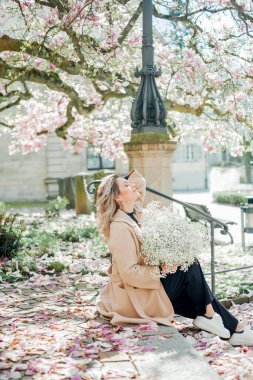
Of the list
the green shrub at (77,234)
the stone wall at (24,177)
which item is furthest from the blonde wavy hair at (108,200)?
the stone wall at (24,177)

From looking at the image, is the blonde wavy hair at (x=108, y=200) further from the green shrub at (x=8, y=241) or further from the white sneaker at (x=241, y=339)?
the green shrub at (x=8, y=241)

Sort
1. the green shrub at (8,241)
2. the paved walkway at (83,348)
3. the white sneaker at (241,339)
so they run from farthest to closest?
the green shrub at (8,241) → the white sneaker at (241,339) → the paved walkway at (83,348)

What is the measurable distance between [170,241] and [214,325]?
832mm

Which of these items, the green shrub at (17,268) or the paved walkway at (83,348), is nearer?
the paved walkway at (83,348)

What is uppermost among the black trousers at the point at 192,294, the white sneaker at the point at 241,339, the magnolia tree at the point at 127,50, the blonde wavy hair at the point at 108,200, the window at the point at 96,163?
the magnolia tree at the point at 127,50

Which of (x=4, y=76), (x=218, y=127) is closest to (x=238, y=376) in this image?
(x=4, y=76)

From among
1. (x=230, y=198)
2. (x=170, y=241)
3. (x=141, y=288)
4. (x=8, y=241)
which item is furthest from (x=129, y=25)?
(x=230, y=198)

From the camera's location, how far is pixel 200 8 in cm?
890

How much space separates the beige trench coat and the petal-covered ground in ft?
0.51

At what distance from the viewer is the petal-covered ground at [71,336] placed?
11.5 feet

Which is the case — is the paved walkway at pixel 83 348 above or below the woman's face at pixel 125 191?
below

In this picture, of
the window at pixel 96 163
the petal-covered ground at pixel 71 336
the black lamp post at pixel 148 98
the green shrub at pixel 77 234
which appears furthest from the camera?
the window at pixel 96 163

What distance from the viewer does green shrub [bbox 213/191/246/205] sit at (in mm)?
22659

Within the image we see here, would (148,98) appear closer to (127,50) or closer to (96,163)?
(127,50)
